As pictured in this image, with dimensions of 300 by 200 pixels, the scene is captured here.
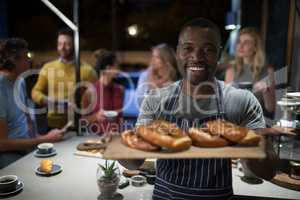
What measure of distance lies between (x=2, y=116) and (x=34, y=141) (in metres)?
0.28

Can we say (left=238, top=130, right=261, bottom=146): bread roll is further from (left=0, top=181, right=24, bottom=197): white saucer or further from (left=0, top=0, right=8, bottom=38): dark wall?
(left=0, top=0, right=8, bottom=38): dark wall

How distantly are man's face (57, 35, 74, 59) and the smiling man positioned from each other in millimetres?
1410

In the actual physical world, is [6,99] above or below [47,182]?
above

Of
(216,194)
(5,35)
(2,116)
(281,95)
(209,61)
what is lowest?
(216,194)

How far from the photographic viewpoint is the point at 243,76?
56.4 inches

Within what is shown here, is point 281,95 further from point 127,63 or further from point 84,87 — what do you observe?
point 127,63

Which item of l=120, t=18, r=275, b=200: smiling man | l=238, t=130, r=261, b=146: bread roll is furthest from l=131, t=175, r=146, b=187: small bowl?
l=238, t=130, r=261, b=146: bread roll

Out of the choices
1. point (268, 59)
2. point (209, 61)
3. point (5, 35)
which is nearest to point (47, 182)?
point (5, 35)

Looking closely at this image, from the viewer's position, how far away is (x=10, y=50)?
1529 millimetres

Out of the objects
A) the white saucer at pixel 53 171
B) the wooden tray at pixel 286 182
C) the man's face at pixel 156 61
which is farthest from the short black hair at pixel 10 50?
the wooden tray at pixel 286 182

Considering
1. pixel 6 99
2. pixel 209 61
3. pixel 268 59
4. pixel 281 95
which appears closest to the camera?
pixel 209 61

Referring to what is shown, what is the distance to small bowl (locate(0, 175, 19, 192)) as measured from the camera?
126 centimetres

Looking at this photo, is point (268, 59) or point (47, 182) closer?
point (47, 182)

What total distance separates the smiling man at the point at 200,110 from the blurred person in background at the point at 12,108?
0.90 metres
